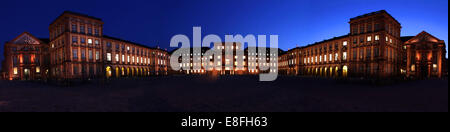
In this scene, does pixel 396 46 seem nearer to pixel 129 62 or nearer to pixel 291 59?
pixel 291 59

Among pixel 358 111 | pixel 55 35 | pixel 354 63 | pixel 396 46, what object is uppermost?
pixel 55 35

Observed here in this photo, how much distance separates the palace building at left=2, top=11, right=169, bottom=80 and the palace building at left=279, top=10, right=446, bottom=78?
5104 centimetres

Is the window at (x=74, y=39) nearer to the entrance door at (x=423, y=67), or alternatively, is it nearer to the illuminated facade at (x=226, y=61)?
the illuminated facade at (x=226, y=61)

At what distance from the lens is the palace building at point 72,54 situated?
3108 cm

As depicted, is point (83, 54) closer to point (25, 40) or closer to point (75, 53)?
point (75, 53)

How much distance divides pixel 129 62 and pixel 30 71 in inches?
805

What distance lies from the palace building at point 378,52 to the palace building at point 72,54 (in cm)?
5104

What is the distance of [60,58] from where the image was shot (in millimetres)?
33219

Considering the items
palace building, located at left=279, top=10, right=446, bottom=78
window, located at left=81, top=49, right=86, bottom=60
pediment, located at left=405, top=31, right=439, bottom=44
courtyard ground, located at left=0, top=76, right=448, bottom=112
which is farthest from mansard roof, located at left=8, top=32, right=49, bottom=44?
pediment, located at left=405, top=31, right=439, bottom=44

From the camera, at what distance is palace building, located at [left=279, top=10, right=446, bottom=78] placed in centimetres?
3164

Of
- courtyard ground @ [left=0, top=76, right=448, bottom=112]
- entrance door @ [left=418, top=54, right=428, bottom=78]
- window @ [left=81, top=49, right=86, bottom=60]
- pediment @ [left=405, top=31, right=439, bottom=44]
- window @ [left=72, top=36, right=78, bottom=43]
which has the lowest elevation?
courtyard ground @ [left=0, top=76, right=448, bottom=112]

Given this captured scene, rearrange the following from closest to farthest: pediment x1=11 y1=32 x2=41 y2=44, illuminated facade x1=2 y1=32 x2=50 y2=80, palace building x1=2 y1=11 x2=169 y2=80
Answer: palace building x1=2 y1=11 x2=169 y2=80 < illuminated facade x1=2 y1=32 x2=50 y2=80 < pediment x1=11 y1=32 x2=41 y2=44

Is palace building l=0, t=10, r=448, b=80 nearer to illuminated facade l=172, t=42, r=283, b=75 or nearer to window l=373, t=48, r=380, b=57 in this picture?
window l=373, t=48, r=380, b=57
